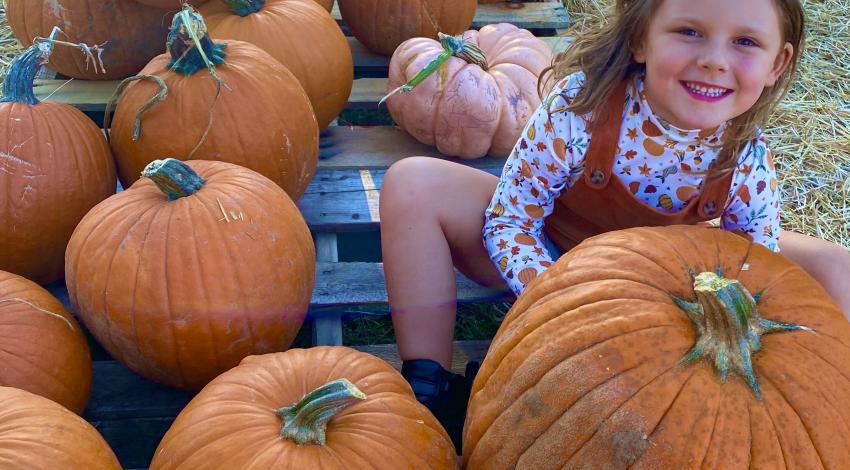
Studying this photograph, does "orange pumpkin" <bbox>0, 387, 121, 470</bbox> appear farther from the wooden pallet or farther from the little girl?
the little girl

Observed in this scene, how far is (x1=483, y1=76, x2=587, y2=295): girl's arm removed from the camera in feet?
6.00

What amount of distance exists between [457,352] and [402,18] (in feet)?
4.52

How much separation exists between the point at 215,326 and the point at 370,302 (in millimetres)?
536

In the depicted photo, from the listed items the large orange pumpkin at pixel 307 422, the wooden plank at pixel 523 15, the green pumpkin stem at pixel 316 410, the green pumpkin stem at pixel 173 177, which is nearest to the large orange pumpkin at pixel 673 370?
the large orange pumpkin at pixel 307 422

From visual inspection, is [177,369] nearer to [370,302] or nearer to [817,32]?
[370,302]

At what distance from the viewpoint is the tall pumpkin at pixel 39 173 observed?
6.12 feet

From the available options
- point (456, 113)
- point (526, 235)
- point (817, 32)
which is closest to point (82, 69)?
point (456, 113)

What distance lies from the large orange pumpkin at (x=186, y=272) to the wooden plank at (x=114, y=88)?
1.09m

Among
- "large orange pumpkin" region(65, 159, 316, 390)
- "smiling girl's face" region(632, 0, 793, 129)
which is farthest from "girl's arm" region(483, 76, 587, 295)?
"large orange pumpkin" region(65, 159, 316, 390)

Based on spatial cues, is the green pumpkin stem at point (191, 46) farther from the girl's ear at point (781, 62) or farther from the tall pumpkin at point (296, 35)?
the girl's ear at point (781, 62)

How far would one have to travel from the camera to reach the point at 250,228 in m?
1.68

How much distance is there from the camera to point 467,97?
2.49 meters

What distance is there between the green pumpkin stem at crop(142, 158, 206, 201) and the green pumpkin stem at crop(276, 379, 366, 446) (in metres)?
0.60

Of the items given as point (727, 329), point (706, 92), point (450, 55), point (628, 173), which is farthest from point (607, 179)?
point (450, 55)
